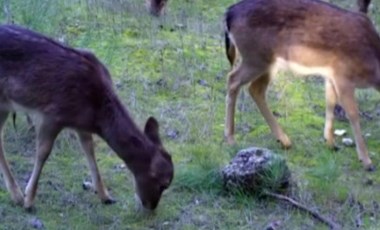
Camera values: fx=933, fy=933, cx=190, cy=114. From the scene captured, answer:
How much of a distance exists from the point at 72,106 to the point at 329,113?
120 inches

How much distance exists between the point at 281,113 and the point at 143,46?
1.91 m

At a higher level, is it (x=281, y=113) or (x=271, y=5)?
(x=271, y=5)

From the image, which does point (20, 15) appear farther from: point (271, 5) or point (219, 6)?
point (219, 6)

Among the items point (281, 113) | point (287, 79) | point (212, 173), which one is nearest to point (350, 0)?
point (287, 79)

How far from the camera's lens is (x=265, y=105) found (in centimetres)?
838

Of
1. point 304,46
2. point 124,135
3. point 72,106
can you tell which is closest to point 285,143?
point 304,46

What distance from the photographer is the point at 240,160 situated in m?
6.83

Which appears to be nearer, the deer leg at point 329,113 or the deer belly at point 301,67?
the deer belly at point 301,67

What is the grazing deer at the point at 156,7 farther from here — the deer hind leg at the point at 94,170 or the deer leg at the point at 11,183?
the deer leg at the point at 11,183

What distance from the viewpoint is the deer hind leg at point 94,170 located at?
6.64m

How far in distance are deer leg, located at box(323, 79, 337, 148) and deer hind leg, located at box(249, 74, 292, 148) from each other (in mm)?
365

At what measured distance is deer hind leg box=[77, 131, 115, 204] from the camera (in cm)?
664

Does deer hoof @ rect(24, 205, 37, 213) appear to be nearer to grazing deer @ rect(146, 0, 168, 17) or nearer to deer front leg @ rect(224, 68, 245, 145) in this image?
deer front leg @ rect(224, 68, 245, 145)

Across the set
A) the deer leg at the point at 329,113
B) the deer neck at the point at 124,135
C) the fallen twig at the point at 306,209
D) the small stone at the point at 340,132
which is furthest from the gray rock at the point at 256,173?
the small stone at the point at 340,132
